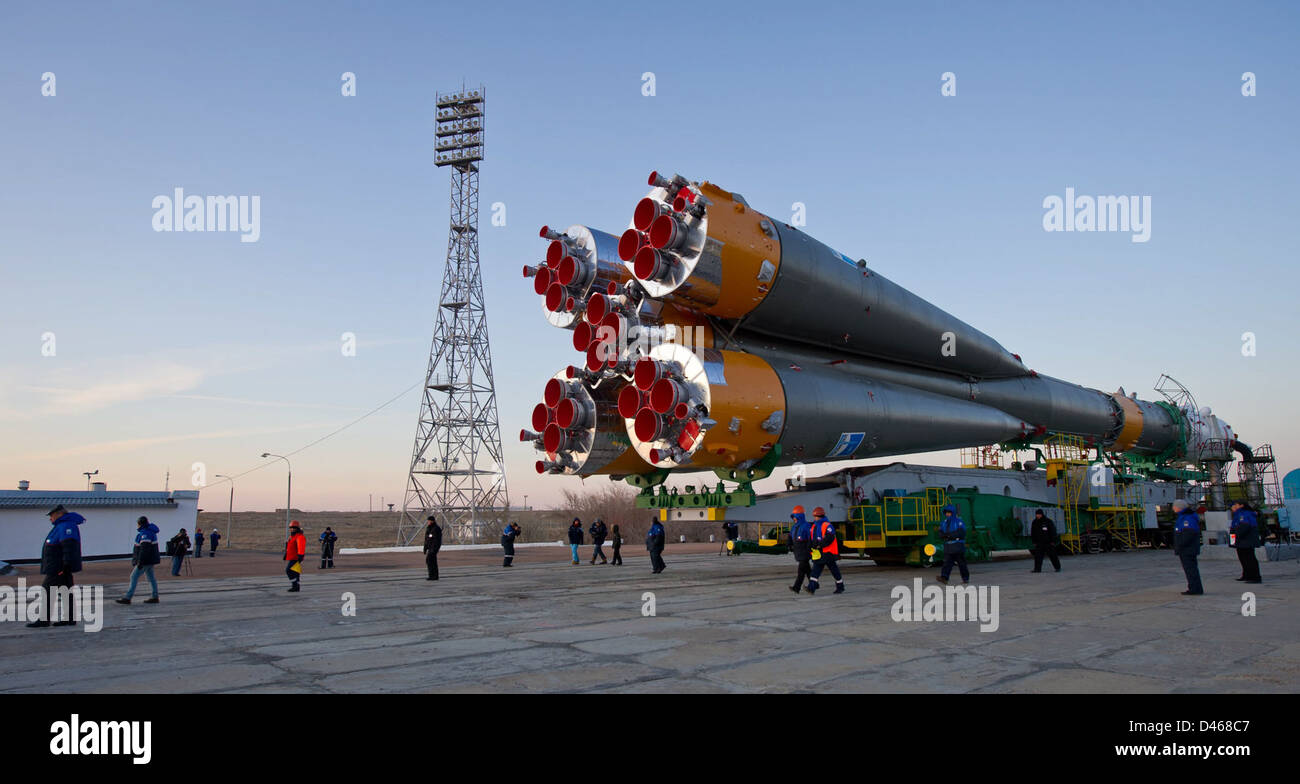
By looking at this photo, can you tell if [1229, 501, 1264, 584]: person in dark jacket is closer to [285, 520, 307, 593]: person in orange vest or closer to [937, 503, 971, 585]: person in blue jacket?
[937, 503, 971, 585]: person in blue jacket

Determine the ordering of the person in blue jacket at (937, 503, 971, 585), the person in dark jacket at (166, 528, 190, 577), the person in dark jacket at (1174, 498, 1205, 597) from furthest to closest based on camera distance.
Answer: the person in dark jacket at (166, 528, 190, 577) → the person in blue jacket at (937, 503, 971, 585) → the person in dark jacket at (1174, 498, 1205, 597)

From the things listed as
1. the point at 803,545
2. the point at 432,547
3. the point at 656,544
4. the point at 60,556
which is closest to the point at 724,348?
the point at 803,545

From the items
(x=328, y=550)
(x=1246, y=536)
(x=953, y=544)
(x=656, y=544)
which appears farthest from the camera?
(x=328, y=550)

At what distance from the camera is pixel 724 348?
13.6 meters

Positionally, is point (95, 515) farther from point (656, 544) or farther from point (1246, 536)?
point (1246, 536)

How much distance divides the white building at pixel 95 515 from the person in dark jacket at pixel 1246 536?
33516mm

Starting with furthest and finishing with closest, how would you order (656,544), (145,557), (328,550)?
(328,550) < (656,544) < (145,557)

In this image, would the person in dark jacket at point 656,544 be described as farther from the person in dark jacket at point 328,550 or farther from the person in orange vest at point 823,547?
the person in dark jacket at point 328,550

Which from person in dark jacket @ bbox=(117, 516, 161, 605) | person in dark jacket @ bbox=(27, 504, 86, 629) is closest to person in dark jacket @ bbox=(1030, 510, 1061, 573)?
person in dark jacket @ bbox=(117, 516, 161, 605)

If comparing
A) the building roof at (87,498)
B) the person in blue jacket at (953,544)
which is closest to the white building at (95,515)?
the building roof at (87,498)

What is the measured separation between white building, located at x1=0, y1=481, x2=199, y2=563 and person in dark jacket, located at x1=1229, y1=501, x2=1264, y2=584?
1320 inches

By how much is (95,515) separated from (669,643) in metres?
31.8

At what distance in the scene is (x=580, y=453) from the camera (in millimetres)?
14219

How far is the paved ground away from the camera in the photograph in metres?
5.95
